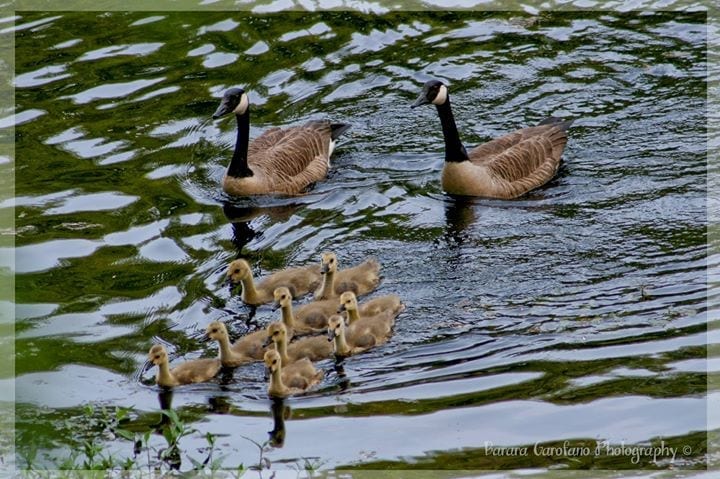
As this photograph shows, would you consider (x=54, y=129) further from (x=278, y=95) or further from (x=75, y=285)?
(x=75, y=285)

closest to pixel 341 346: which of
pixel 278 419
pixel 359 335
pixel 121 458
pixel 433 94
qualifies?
pixel 359 335

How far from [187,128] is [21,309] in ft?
17.4

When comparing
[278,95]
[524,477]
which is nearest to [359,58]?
[278,95]

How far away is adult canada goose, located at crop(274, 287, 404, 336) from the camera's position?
36.4 feet

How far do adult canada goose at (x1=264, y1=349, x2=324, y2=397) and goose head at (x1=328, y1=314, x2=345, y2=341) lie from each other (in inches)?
13.8

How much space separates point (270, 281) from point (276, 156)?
3.62 metres

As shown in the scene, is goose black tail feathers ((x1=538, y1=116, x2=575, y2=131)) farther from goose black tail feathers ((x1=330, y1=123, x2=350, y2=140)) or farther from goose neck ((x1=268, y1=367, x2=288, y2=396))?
goose neck ((x1=268, y1=367, x2=288, y2=396))

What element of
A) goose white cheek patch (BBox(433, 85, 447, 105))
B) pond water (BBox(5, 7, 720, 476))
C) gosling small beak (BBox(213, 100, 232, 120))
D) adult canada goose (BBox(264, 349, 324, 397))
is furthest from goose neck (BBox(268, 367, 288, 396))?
goose white cheek patch (BBox(433, 85, 447, 105))

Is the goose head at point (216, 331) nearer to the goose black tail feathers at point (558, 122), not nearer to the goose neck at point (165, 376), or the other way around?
the goose neck at point (165, 376)

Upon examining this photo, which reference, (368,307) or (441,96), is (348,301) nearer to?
(368,307)

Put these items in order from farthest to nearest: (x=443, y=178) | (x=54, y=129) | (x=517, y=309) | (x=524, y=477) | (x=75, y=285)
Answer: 1. (x=54, y=129)
2. (x=443, y=178)
3. (x=75, y=285)
4. (x=517, y=309)
5. (x=524, y=477)

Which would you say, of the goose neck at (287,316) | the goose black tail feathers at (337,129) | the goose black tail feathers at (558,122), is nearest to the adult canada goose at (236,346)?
the goose neck at (287,316)

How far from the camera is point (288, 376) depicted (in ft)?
32.9

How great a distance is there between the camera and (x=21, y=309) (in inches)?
442
